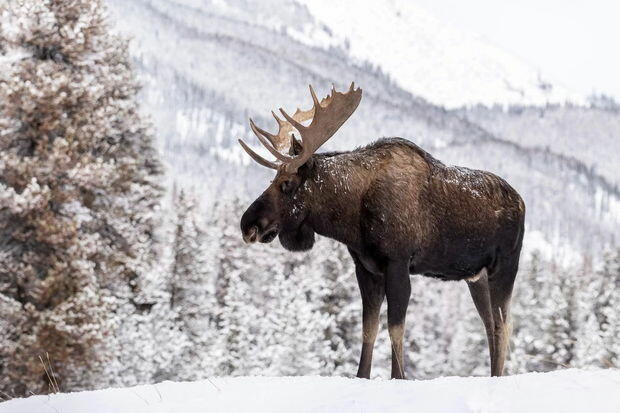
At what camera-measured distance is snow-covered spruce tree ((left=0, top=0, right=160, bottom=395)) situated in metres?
14.1

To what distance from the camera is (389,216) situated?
6457 millimetres

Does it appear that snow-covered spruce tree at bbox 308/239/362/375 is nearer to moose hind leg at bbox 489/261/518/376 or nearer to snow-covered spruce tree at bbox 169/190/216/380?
snow-covered spruce tree at bbox 169/190/216/380

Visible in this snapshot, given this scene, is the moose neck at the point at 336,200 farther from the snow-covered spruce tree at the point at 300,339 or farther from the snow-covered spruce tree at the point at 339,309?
the snow-covered spruce tree at the point at 300,339

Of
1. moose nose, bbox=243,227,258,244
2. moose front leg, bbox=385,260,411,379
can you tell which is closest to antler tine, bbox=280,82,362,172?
moose nose, bbox=243,227,258,244

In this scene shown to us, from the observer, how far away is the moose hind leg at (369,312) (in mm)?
6551

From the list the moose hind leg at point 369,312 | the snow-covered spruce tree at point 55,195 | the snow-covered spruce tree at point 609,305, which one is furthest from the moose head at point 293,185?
the snow-covered spruce tree at point 609,305

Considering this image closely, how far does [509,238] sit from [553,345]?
3606 centimetres

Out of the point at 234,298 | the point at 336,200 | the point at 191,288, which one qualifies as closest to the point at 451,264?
the point at 336,200

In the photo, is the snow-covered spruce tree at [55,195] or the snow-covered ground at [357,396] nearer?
the snow-covered ground at [357,396]

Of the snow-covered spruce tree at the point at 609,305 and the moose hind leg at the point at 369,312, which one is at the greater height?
the moose hind leg at the point at 369,312

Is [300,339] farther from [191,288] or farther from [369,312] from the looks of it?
[369,312]

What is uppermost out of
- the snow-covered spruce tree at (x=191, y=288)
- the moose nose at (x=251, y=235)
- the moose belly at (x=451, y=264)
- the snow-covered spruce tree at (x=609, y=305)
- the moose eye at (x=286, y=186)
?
the moose eye at (x=286, y=186)

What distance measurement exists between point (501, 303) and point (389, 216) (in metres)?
1.58

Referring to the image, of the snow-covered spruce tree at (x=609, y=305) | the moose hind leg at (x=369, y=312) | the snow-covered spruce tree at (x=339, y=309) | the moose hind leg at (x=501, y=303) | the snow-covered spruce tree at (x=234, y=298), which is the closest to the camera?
the moose hind leg at (x=369, y=312)
